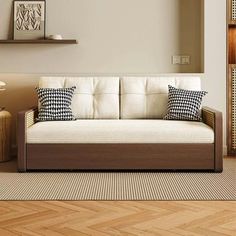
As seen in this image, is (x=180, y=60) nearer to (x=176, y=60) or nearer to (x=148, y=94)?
(x=176, y=60)

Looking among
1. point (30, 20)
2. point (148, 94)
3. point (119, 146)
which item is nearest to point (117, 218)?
point (119, 146)

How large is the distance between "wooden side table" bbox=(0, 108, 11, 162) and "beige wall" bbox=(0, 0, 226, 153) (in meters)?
0.80

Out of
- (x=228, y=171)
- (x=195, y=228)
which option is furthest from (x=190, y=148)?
(x=195, y=228)

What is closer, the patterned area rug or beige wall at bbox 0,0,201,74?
the patterned area rug

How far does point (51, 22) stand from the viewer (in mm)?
5457

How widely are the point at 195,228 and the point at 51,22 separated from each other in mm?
3548

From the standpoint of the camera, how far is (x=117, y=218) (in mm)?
2799

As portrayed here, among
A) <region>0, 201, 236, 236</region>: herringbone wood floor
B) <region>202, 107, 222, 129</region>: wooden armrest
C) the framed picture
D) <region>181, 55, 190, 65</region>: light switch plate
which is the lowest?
<region>0, 201, 236, 236</region>: herringbone wood floor

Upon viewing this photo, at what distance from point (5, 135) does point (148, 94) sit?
1.55 m

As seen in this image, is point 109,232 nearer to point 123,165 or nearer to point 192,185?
point 192,185

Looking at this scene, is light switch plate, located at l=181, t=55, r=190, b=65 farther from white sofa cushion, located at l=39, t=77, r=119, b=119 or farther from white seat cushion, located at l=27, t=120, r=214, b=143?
white seat cushion, located at l=27, t=120, r=214, b=143

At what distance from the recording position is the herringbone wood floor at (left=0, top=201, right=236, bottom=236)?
2547 millimetres

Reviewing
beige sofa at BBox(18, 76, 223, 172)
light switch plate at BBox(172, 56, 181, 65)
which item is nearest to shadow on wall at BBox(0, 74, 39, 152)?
beige sofa at BBox(18, 76, 223, 172)

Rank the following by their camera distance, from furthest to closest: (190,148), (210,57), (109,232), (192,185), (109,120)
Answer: (210,57) < (109,120) < (190,148) < (192,185) < (109,232)
